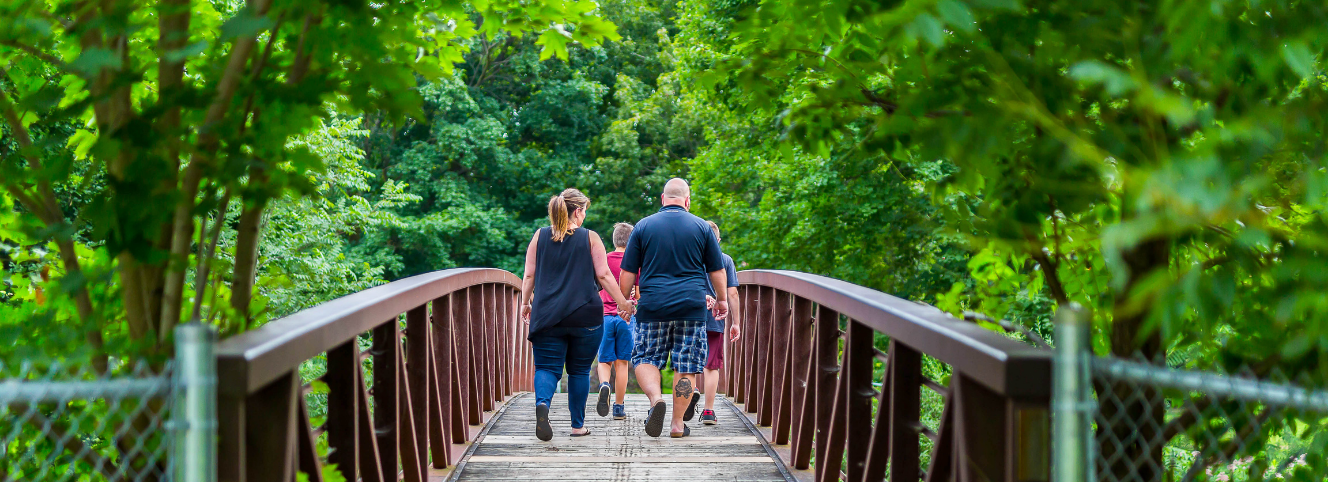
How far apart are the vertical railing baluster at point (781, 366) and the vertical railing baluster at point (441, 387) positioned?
1.62 m

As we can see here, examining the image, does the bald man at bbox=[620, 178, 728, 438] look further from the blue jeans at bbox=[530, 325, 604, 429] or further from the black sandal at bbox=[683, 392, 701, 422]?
the blue jeans at bbox=[530, 325, 604, 429]

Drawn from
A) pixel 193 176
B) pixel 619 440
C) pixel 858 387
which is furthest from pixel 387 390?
pixel 619 440

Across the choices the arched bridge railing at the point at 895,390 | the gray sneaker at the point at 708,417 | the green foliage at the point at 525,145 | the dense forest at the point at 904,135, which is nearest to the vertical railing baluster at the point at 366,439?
the dense forest at the point at 904,135

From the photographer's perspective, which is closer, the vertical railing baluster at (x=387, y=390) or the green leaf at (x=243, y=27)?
the green leaf at (x=243, y=27)

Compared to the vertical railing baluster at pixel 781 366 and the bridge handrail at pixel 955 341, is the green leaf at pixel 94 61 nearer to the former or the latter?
the bridge handrail at pixel 955 341

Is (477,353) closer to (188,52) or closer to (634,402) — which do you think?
(634,402)

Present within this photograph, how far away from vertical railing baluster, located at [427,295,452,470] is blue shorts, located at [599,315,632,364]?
1.36 meters

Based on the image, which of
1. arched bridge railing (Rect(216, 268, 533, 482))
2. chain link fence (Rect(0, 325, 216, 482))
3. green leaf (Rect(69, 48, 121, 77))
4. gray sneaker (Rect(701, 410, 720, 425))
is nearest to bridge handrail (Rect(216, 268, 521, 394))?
arched bridge railing (Rect(216, 268, 533, 482))

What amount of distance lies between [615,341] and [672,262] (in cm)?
102

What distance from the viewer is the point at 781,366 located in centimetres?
520

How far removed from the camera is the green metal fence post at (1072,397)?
161cm

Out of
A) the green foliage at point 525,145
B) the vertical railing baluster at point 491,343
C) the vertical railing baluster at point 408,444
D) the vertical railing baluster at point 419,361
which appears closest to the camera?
the vertical railing baluster at point 408,444

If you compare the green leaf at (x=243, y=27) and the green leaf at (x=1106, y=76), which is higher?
the green leaf at (x=243, y=27)

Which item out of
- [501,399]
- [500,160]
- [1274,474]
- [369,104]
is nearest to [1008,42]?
[1274,474]
